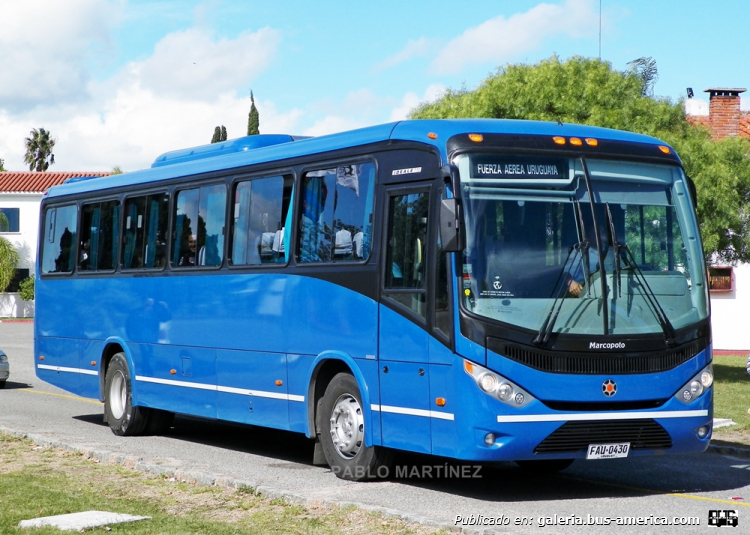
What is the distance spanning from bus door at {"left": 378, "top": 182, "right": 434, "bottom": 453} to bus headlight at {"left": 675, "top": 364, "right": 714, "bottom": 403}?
7.49 ft

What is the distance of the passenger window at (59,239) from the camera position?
18031 mm

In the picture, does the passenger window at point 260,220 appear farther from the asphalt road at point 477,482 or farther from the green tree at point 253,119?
the green tree at point 253,119

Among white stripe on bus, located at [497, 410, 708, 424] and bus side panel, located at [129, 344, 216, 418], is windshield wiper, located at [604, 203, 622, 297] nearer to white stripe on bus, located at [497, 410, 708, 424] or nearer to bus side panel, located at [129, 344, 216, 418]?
white stripe on bus, located at [497, 410, 708, 424]

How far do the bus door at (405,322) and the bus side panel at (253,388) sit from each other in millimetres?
2017

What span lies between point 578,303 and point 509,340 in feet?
2.42

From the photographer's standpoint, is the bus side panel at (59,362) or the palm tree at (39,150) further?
the palm tree at (39,150)

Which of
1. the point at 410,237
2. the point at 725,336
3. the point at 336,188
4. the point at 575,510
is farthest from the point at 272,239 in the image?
the point at 725,336

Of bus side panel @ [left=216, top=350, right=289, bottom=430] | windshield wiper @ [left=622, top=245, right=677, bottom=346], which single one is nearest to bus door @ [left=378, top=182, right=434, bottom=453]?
windshield wiper @ [left=622, top=245, right=677, bottom=346]

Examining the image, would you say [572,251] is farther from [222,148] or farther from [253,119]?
[253,119]

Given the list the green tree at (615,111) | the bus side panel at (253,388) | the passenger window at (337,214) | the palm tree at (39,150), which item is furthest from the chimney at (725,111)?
the palm tree at (39,150)

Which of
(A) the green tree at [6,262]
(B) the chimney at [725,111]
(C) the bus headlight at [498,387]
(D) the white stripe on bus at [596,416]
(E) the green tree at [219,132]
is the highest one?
(E) the green tree at [219,132]

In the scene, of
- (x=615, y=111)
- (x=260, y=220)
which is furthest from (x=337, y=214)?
(x=615, y=111)

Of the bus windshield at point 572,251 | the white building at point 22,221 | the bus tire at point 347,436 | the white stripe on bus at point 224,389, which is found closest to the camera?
the bus windshield at point 572,251

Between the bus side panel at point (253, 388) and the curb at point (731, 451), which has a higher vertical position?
the bus side panel at point (253, 388)
